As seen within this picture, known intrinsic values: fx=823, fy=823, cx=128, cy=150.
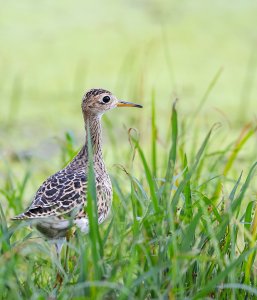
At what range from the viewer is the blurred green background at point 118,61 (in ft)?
19.3

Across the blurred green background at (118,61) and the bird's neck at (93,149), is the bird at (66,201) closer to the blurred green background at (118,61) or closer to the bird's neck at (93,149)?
the bird's neck at (93,149)

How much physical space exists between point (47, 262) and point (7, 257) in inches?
24.1

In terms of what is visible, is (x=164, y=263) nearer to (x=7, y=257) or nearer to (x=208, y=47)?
(x=7, y=257)

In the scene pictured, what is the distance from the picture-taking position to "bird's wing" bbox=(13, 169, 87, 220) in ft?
9.58

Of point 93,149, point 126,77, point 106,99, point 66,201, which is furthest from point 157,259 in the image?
point 126,77

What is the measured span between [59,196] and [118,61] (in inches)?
148

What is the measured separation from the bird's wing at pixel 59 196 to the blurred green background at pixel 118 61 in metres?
2.32

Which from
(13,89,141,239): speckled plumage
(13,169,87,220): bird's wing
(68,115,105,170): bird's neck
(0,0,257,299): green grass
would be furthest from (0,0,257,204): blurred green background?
(13,169,87,220): bird's wing

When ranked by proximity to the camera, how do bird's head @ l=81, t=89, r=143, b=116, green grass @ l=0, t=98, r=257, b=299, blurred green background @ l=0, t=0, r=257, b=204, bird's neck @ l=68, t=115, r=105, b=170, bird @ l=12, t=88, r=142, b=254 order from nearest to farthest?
green grass @ l=0, t=98, r=257, b=299, bird @ l=12, t=88, r=142, b=254, bird's neck @ l=68, t=115, r=105, b=170, bird's head @ l=81, t=89, r=143, b=116, blurred green background @ l=0, t=0, r=257, b=204

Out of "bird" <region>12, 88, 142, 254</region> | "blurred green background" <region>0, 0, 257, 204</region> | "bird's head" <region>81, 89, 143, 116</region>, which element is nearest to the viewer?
"bird" <region>12, 88, 142, 254</region>

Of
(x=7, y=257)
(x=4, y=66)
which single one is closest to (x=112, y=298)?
(x=7, y=257)

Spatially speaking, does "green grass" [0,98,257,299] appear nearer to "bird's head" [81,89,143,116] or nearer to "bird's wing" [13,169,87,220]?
"bird's wing" [13,169,87,220]

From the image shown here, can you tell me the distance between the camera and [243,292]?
265 centimetres

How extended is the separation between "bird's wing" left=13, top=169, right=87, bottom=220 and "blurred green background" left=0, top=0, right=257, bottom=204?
232 cm
